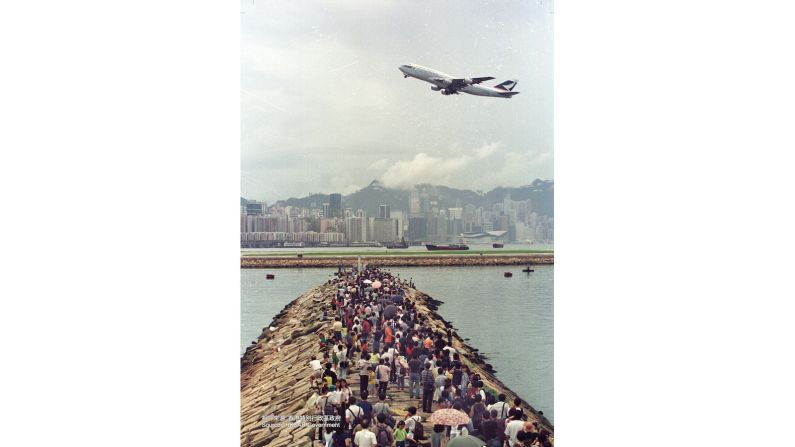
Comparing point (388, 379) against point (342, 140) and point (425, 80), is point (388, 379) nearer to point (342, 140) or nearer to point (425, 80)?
point (342, 140)

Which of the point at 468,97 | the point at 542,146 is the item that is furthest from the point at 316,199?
the point at 542,146

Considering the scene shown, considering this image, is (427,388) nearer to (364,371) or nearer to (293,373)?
(364,371)

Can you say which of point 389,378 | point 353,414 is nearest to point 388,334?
point 389,378

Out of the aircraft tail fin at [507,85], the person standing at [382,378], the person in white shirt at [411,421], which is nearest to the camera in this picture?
the person in white shirt at [411,421]

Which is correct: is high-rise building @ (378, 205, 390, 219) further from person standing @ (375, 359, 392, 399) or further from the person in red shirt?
person standing @ (375, 359, 392, 399)

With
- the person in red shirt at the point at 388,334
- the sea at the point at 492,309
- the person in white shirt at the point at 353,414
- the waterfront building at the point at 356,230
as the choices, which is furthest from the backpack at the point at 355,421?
the waterfront building at the point at 356,230

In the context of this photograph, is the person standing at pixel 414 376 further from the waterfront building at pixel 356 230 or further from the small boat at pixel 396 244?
the waterfront building at pixel 356 230
